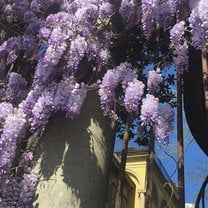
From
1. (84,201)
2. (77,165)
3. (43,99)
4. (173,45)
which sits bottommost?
(84,201)

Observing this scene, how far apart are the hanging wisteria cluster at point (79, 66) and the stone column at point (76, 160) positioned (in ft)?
0.32

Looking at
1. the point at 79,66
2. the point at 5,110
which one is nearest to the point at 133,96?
the point at 79,66

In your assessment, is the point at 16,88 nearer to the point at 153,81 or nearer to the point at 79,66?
the point at 79,66

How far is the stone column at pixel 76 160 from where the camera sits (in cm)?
386

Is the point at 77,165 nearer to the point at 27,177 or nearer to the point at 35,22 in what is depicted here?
the point at 27,177

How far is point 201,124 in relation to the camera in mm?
4707

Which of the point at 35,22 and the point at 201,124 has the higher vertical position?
the point at 35,22

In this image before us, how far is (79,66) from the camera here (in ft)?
14.7

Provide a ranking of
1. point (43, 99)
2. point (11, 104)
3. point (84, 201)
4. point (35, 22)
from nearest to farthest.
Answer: point (84, 201) < point (43, 99) < point (11, 104) < point (35, 22)

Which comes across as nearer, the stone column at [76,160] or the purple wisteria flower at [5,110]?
the stone column at [76,160]

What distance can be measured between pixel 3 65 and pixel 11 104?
2.72ft

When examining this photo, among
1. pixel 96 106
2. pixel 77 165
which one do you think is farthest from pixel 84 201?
pixel 96 106

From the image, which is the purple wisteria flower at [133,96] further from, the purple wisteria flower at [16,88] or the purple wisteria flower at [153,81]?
the purple wisteria flower at [16,88]

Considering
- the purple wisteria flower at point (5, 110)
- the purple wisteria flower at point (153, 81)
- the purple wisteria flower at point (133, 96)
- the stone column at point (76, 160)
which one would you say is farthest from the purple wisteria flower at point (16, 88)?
the purple wisteria flower at point (153, 81)
